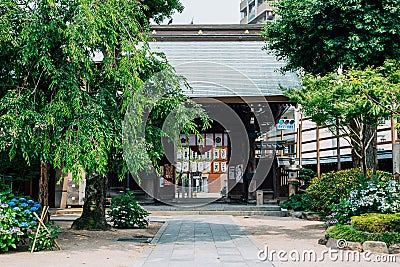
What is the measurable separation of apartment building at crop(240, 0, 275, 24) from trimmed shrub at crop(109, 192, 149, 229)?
139ft

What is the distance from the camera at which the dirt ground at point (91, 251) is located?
7.09m

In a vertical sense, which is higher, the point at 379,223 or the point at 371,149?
the point at 371,149

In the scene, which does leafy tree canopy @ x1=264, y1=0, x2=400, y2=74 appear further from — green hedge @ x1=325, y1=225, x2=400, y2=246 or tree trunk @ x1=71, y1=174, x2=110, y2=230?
tree trunk @ x1=71, y1=174, x2=110, y2=230

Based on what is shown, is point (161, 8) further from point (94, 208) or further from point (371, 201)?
point (371, 201)

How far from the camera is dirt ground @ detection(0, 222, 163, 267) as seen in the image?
7.09 metres

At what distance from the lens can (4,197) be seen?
800 cm

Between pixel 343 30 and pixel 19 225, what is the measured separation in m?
8.00

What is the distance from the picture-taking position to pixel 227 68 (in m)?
16.5

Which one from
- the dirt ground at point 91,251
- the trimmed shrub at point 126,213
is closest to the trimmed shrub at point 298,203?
the trimmed shrub at point 126,213

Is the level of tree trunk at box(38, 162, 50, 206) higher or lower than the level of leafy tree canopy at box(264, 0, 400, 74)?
lower

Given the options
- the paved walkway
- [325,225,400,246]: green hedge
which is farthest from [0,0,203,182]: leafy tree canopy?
[325,225,400,246]: green hedge

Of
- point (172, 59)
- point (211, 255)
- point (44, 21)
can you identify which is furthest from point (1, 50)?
point (172, 59)

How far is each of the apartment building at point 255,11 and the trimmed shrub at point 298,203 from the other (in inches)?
1486

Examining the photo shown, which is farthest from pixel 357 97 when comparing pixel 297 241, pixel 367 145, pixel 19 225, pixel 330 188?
pixel 330 188
